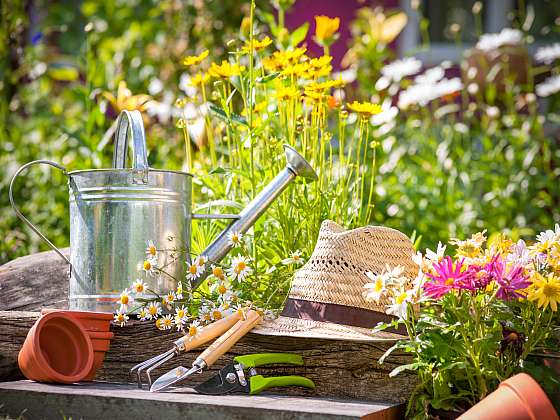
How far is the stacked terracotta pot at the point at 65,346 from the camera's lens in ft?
7.00

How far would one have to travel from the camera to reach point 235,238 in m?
2.34

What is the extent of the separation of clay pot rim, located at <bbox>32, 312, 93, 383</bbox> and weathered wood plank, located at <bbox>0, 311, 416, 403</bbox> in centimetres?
13

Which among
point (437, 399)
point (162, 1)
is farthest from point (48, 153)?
point (437, 399)

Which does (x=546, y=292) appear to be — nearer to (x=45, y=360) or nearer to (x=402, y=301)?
(x=402, y=301)

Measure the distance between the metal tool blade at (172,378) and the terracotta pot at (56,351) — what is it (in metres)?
0.23

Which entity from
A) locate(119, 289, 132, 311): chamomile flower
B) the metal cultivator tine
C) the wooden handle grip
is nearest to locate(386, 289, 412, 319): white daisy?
the wooden handle grip

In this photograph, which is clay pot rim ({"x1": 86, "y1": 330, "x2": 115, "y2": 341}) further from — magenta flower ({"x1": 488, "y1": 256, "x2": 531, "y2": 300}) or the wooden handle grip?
magenta flower ({"x1": 488, "y1": 256, "x2": 531, "y2": 300})

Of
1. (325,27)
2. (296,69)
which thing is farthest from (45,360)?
(325,27)

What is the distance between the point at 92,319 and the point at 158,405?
0.41 m

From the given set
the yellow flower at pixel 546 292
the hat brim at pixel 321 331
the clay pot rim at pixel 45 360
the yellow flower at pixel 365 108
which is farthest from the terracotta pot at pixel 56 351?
the yellow flower at pixel 546 292

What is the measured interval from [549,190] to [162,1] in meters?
3.28

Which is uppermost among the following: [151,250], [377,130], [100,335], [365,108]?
[377,130]

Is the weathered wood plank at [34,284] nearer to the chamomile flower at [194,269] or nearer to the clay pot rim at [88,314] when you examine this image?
the clay pot rim at [88,314]

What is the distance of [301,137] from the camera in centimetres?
280
